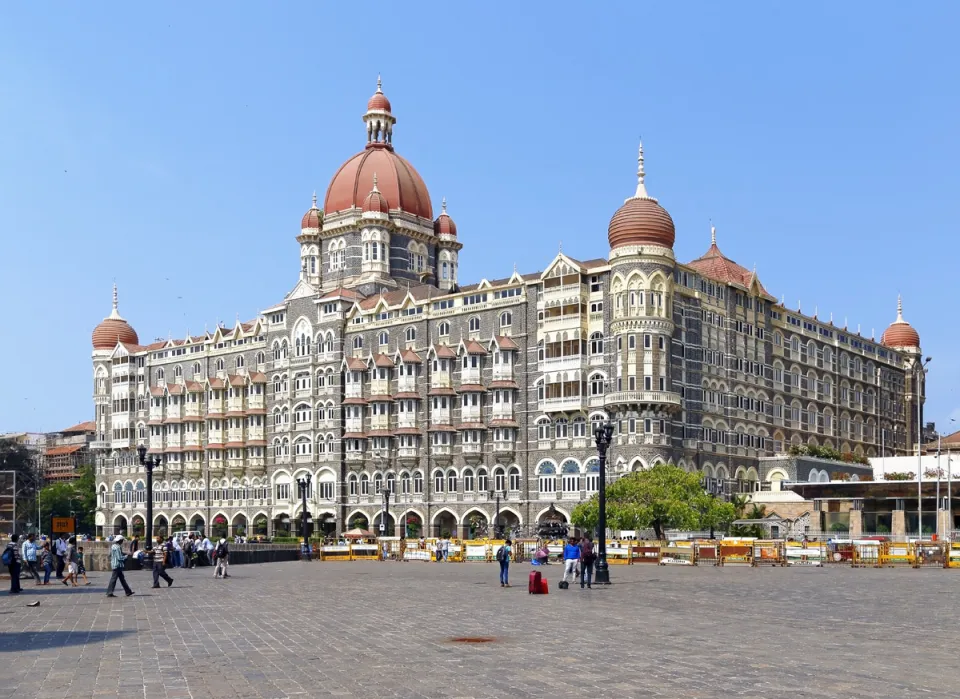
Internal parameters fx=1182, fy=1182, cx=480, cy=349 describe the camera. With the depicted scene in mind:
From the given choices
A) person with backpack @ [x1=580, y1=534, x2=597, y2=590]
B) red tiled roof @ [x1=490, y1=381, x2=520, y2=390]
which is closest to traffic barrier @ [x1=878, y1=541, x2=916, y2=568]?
person with backpack @ [x1=580, y1=534, x2=597, y2=590]

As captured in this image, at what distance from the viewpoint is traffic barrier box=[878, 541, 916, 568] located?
47.9 metres

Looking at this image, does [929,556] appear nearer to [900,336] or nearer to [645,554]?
[645,554]

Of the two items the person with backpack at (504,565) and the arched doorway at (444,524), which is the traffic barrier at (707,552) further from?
the arched doorway at (444,524)

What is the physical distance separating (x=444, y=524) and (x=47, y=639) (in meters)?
66.1

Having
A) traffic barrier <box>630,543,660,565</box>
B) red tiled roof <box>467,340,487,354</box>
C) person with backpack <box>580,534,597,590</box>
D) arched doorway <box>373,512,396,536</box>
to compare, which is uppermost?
red tiled roof <box>467,340,487,354</box>

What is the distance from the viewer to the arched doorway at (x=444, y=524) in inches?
3317

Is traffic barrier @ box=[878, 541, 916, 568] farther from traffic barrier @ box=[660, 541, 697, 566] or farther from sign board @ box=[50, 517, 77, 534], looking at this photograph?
sign board @ box=[50, 517, 77, 534]

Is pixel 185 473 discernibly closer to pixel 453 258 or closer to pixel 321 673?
pixel 453 258

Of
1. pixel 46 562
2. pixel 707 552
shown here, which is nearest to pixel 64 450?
pixel 707 552

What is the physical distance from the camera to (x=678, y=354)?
76.1 metres

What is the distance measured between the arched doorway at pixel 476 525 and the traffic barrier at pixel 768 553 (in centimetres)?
3134

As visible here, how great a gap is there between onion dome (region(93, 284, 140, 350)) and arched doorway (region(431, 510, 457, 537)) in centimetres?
4493

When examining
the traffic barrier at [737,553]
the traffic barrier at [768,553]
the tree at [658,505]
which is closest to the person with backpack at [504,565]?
the traffic barrier at [737,553]

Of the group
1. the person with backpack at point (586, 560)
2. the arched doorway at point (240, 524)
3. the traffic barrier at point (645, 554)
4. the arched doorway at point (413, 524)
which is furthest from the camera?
the arched doorway at point (240, 524)
